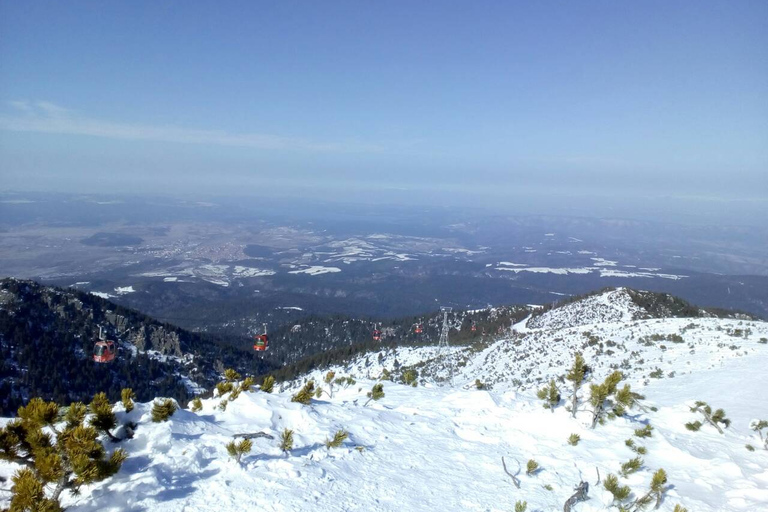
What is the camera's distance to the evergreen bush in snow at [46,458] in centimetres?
368

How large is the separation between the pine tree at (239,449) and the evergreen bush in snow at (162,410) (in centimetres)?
112

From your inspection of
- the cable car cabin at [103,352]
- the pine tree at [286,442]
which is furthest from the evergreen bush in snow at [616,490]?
the cable car cabin at [103,352]

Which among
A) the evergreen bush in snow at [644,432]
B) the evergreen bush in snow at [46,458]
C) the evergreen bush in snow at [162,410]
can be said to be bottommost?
the evergreen bush in snow at [644,432]

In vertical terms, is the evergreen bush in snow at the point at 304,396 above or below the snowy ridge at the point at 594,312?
above

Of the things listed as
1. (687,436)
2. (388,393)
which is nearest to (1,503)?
(388,393)

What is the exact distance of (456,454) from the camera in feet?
25.3

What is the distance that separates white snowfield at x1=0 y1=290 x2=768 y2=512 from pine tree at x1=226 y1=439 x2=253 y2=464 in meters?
0.12

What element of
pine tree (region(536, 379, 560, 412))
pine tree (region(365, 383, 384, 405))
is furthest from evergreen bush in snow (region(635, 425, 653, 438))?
pine tree (region(365, 383, 384, 405))

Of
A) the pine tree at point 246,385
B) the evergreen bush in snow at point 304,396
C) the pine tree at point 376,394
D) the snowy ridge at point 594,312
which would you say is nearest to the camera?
the pine tree at point 246,385

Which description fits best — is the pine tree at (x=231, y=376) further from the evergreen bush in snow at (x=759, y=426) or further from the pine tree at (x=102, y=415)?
the evergreen bush in snow at (x=759, y=426)

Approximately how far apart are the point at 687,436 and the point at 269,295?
155m

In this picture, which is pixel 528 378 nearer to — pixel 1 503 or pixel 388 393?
pixel 388 393

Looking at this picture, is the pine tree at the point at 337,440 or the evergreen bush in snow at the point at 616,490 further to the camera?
the pine tree at the point at 337,440

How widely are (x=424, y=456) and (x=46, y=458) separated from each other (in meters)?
5.48
